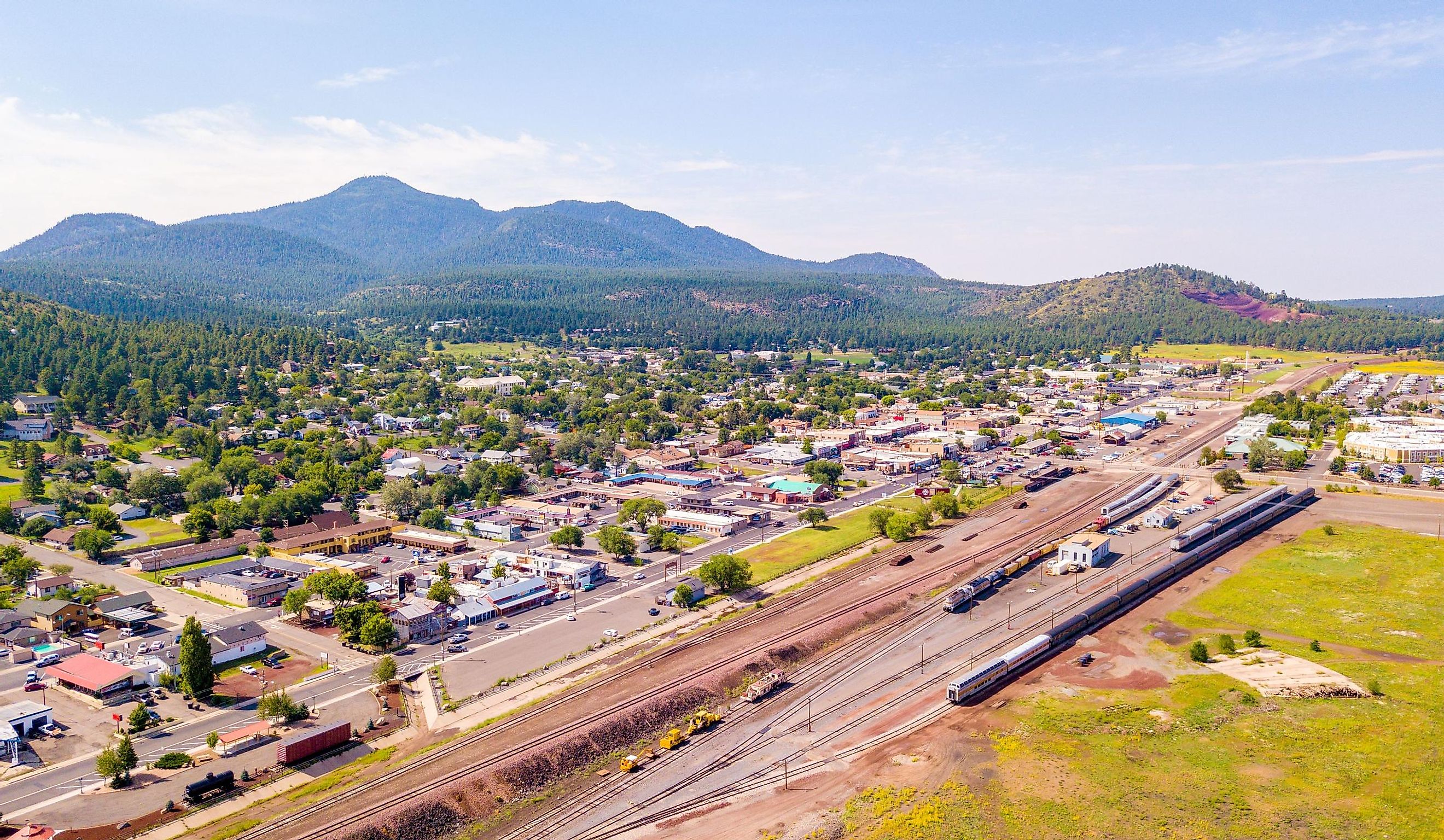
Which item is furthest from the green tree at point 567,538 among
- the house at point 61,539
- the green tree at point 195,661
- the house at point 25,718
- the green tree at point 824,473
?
the house at point 61,539

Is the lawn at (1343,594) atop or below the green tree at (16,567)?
atop

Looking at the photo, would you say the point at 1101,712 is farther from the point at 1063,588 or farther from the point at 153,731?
the point at 153,731

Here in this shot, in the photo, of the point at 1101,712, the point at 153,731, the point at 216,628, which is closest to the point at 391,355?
the point at 216,628

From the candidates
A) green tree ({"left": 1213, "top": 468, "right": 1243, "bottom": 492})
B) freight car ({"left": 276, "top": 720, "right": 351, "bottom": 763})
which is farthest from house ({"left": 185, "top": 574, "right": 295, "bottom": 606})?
green tree ({"left": 1213, "top": 468, "right": 1243, "bottom": 492})

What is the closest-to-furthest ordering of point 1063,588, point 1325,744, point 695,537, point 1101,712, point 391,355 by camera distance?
point 1325,744 → point 1101,712 → point 1063,588 → point 695,537 → point 391,355

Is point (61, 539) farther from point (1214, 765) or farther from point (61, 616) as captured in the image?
point (1214, 765)

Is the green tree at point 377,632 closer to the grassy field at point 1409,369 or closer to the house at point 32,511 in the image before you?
the house at point 32,511
